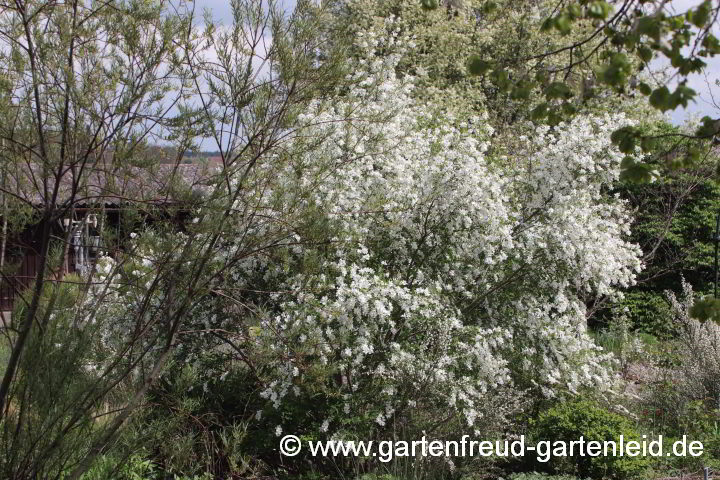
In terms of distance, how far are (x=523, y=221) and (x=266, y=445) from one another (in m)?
3.07

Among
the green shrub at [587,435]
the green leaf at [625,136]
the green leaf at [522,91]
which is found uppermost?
the green leaf at [522,91]

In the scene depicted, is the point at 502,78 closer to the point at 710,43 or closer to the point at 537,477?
the point at 710,43

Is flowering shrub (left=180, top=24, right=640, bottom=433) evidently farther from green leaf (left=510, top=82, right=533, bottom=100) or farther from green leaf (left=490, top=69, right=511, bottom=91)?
green leaf (left=510, top=82, right=533, bottom=100)

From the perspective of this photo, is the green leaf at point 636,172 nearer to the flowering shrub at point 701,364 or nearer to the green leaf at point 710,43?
the green leaf at point 710,43

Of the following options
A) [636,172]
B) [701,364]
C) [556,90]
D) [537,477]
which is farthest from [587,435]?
[556,90]

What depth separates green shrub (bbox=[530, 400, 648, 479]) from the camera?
18.7ft

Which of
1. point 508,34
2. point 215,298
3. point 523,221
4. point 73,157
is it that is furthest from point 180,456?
point 508,34

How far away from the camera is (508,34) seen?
17.9 meters

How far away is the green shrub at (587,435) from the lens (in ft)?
18.7

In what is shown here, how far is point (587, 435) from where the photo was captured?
572 centimetres

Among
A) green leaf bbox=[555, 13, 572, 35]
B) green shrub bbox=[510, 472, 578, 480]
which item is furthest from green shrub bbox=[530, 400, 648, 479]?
green leaf bbox=[555, 13, 572, 35]

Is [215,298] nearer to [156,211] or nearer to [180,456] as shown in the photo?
[180,456]

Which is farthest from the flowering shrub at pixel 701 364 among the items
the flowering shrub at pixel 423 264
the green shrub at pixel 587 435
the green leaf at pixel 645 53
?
the green leaf at pixel 645 53

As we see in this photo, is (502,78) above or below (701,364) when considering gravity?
above
